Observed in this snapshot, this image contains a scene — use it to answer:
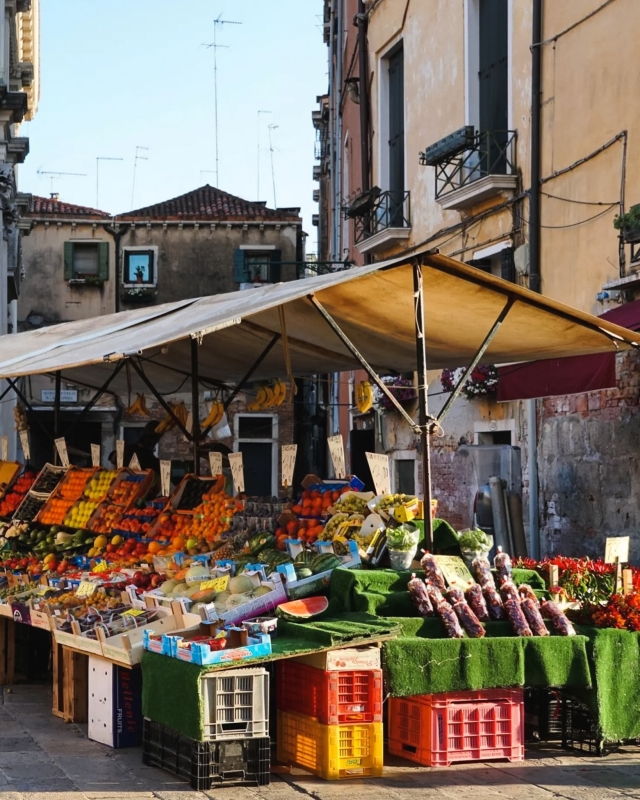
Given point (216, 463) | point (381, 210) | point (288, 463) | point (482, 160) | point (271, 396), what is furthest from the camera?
point (381, 210)

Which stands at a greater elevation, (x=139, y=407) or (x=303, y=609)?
(x=139, y=407)

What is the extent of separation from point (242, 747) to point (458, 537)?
71.7 inches

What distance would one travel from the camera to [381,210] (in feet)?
54.5

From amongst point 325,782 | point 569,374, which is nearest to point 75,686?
point 325,782

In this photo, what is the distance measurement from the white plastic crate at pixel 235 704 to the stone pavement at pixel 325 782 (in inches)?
9.5

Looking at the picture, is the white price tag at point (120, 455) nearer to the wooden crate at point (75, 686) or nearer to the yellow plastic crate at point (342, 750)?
the wooden crate at point (75, 686)

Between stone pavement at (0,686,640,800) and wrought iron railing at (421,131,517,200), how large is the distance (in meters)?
7.90

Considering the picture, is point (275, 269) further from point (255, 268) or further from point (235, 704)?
point (235, 704)

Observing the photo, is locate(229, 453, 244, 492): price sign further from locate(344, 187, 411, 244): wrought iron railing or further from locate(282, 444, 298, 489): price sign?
locate(344, 187, 411, 244): wrought iron railing

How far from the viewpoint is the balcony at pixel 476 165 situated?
12562 millimetres

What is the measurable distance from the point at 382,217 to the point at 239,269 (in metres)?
14.7

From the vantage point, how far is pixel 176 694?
17.7 feet

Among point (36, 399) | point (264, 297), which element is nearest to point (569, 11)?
point (264, 297)

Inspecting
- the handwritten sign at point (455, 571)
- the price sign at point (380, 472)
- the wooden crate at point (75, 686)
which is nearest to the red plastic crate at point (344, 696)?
the handwritten sign at point (455, 571)
